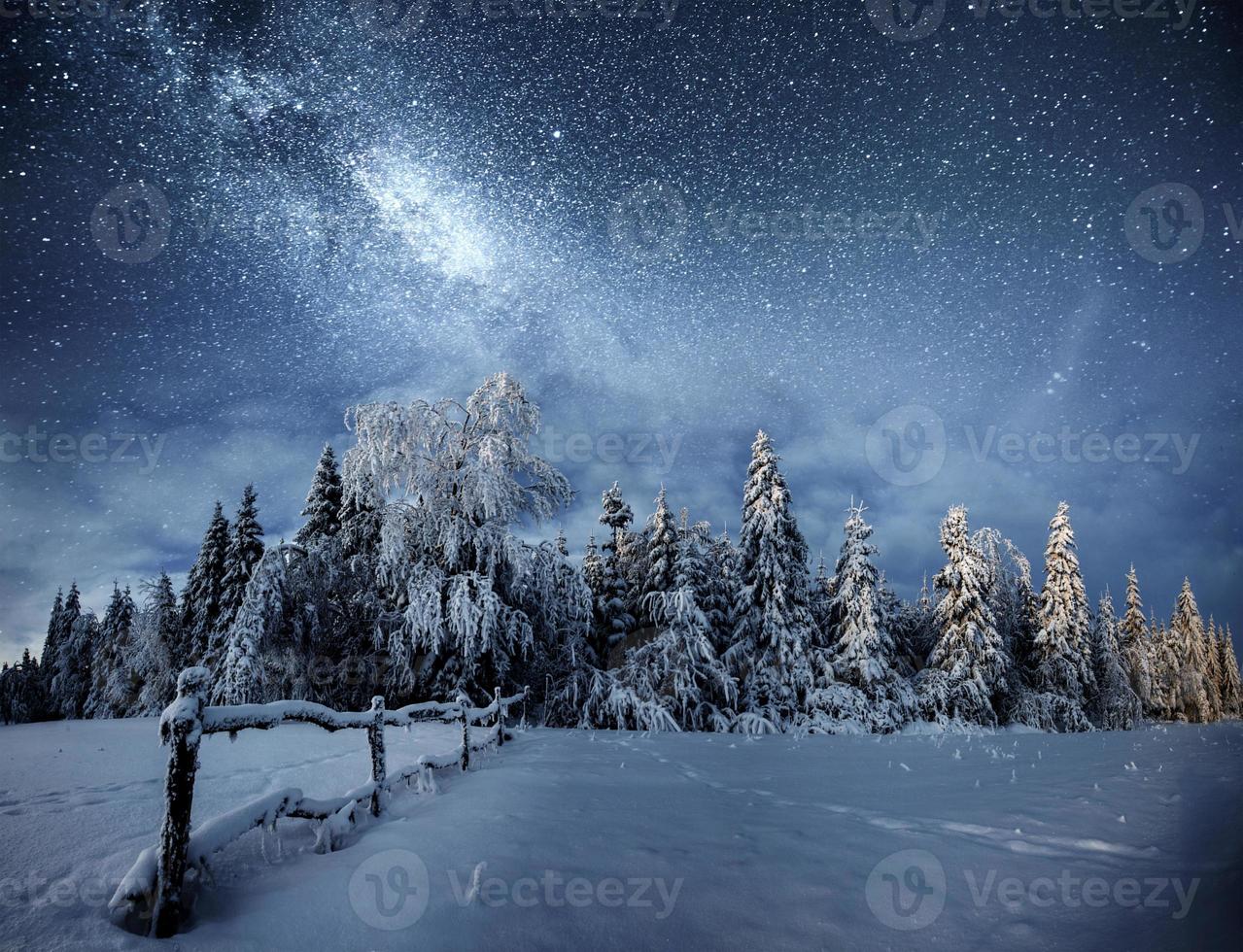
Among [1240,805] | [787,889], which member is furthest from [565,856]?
[1240,805]

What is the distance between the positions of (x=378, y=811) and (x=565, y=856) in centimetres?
189

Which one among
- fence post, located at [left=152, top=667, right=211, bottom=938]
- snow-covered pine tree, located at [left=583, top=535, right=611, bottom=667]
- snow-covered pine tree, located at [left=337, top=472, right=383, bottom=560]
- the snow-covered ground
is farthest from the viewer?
snow-covered pine tree, located at [left=583, top=535, right=611, bottom=667]

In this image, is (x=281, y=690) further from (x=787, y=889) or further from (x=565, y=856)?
(x=787, y=889)

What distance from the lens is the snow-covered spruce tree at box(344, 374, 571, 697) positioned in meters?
13.3

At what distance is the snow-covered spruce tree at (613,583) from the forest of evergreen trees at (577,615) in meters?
0.09

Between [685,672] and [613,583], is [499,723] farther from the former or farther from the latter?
[613,583]

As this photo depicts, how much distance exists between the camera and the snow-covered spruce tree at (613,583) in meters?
21.8

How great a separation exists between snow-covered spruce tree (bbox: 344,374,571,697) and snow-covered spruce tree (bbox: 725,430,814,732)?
7.39 meters

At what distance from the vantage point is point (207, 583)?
84.9 feet

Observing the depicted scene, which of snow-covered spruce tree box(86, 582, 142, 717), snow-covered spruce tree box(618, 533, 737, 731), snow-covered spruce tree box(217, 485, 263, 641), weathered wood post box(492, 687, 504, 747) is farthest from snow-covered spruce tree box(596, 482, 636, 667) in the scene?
snow-covered spruce tree box(86, 582, 142, 717)

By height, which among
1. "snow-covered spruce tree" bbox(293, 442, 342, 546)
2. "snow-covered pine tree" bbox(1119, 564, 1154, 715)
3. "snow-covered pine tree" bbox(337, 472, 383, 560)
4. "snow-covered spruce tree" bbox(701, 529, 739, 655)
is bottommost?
"snow-covered pine tree" bbox(1119, 564, 1154, 715)

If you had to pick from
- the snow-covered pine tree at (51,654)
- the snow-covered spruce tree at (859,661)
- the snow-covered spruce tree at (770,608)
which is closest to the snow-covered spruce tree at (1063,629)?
the snow-covered spruce tree at (859,661)

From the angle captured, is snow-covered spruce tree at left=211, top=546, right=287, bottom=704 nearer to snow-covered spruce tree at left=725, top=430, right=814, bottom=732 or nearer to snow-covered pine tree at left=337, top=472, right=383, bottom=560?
snow-covered pine tree at left=337, top=472, right=383, bottom=560

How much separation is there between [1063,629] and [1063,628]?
67mm
